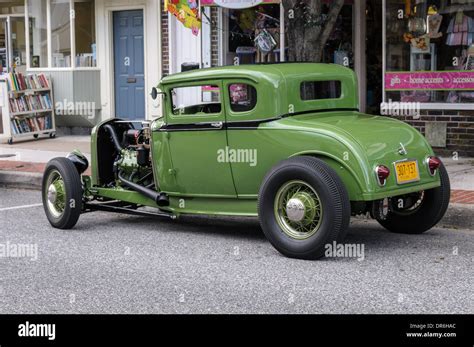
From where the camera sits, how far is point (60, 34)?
55.3 feet

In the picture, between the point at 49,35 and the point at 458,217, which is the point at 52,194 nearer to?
the point at 458,217

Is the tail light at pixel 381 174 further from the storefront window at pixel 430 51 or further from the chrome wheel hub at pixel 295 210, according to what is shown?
the storefront window at pixel 430 51

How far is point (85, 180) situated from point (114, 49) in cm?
810

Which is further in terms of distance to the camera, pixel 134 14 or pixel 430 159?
pixel 134 14

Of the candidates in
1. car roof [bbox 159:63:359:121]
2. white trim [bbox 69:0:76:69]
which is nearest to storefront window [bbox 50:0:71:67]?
white trim [bbox 69:0:76:69]

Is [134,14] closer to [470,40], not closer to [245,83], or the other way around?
[470,40]

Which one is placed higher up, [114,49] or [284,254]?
[114,49]

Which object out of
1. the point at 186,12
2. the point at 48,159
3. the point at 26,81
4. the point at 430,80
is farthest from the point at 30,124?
the point at 430,80

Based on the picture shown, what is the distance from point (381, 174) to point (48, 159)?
780 centimetres

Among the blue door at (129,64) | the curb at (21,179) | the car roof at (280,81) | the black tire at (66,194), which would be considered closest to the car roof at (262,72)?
the car roof at (280,81)

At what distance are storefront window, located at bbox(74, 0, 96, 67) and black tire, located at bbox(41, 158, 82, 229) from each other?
27.5 feet

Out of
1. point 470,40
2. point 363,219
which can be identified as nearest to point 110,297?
point 363,219

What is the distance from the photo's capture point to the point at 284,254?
683 centimetres
